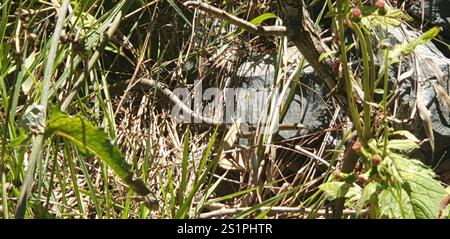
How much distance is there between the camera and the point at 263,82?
197 centimetres

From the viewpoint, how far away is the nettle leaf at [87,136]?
3.10 ft

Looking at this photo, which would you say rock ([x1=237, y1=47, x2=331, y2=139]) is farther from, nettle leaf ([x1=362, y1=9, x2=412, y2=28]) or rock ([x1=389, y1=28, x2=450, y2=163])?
nettle leaf ([x1=362, y1=9, x2=412, y2=28])

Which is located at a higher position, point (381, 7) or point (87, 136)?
point (381, 7)

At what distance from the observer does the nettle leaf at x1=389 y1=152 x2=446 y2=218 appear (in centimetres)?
112

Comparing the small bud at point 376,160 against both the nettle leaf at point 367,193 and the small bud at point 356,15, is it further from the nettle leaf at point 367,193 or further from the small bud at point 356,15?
the small bud at point 356,15

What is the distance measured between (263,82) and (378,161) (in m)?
0.85

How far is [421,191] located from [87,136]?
1.74 ft

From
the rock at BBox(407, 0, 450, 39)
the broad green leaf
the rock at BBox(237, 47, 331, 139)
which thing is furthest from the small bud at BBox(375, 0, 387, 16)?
the rock at BBox(407, 0, 450, 39)

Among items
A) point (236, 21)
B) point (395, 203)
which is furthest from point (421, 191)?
point (236, 21)

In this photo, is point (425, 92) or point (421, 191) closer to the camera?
point (421, 191)

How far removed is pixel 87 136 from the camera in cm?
97

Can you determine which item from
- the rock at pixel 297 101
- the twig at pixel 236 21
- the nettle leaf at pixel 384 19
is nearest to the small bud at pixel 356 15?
the nettle leaf at pixel 384 19

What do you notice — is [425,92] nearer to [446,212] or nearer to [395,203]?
[446,212]

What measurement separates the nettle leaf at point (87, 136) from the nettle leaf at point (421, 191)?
0.45 metres
